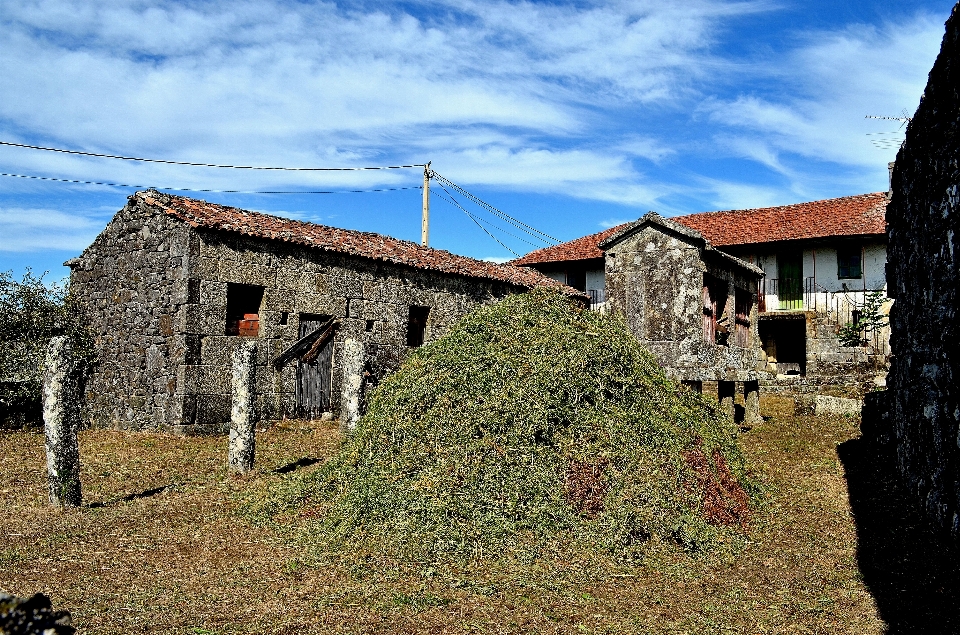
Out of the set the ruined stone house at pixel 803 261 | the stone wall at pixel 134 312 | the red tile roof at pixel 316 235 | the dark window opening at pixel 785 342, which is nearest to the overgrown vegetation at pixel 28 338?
the stone wall at pixel 134 312

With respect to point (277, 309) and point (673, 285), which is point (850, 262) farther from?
point (277, 309)

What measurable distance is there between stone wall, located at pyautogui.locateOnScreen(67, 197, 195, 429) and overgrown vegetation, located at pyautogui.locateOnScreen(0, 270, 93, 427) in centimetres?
38

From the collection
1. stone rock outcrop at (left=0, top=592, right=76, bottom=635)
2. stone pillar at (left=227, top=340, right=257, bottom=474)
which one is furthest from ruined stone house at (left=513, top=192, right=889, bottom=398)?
stone rock outcrop at (left=0, top=592, right=76, bottom=635)

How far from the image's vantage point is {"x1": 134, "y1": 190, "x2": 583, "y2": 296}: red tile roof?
13.3m

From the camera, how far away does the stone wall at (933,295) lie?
4691mm

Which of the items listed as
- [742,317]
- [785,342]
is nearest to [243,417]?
[742,317]

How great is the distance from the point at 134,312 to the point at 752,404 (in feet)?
38.1

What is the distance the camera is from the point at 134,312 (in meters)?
13.9

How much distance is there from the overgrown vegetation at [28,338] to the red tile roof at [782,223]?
17.3 metres

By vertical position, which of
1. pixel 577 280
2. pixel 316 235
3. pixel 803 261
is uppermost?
pixel 803 261

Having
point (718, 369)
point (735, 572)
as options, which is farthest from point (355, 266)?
point (735, 572)

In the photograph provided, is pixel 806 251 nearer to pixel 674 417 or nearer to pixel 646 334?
pixel 646 334

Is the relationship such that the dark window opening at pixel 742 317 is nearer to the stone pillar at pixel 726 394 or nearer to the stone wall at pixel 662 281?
the stone wall at pixel 662 281

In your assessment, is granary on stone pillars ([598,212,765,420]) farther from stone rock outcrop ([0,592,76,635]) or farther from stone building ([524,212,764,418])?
stone rock outcrop ([0,592,76,635])
